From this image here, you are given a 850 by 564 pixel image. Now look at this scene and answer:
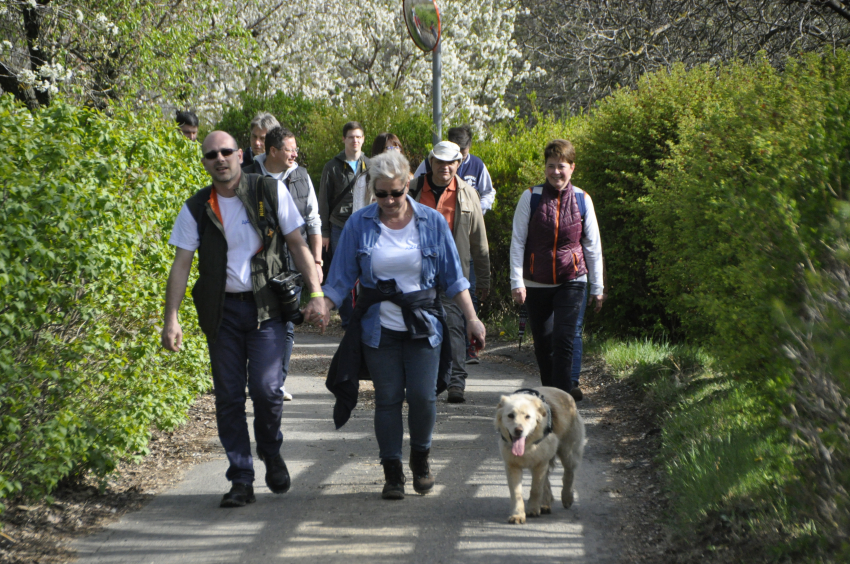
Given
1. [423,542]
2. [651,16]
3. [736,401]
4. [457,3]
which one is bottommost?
[423,542]

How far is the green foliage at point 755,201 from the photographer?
3.98 metres

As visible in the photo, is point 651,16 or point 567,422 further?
point 651,16

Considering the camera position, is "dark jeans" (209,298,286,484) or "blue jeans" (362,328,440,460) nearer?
"dark jeans" (209,298,286,484)

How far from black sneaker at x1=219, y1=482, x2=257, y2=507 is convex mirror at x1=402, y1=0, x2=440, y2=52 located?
7136 millimetres

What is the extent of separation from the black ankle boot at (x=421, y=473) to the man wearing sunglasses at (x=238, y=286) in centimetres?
80

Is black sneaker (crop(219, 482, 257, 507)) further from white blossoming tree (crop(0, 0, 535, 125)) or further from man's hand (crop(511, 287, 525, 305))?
white blossoming tree (crop(0, 0, 535, 125))

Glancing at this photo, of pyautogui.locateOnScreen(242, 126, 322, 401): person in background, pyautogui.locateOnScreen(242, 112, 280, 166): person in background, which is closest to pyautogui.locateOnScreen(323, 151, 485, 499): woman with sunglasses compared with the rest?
pyautogui.locateOnScreen(242, 126, 322, 401): person in background

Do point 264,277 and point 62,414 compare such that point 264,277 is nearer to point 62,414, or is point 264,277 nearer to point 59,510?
point 62,414

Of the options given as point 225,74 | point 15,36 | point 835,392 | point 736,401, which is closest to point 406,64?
point 225,74

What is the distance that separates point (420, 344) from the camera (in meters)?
4.87

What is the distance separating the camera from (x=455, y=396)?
24.2 ft

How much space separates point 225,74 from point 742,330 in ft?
71.3

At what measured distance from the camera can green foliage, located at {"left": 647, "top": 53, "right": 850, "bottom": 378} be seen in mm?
3984

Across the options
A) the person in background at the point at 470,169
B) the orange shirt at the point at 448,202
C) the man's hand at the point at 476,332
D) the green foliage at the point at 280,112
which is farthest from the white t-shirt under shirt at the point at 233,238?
the green foliage at the point at 280,112
